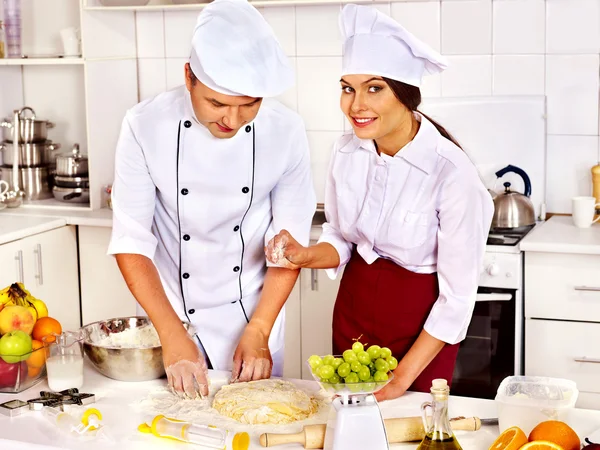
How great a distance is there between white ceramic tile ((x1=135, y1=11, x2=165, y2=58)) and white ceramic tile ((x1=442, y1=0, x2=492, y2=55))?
3.83 feet

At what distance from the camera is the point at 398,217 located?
1871mm

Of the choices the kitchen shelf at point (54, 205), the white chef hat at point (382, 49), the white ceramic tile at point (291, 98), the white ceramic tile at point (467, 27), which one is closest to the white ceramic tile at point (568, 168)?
the white ceramic tile at point (467, 27)

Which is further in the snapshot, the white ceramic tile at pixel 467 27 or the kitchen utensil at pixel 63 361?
the white ceramic tile at pixel 467 27

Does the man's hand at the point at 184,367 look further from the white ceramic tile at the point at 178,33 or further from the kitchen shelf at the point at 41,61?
the white ceramic tile at the point at 178,33

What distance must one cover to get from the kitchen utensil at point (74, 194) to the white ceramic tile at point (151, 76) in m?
0.48

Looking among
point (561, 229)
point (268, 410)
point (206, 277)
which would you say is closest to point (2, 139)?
point (206, 277)

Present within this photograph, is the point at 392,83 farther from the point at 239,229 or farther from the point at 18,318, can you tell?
the point at 18,318

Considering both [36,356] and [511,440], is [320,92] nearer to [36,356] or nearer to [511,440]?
[36,356]

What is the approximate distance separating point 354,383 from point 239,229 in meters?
0.75

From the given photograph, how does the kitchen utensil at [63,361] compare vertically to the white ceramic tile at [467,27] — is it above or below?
below

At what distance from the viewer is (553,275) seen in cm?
281

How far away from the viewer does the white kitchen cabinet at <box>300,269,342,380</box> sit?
10.1 feet

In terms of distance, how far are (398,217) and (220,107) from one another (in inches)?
18.2

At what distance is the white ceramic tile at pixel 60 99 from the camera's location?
365 cm
